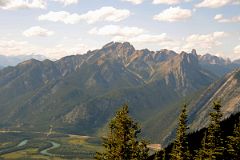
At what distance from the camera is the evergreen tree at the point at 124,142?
53.3 meters

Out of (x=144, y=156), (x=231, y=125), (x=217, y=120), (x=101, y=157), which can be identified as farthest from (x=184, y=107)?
(x=231, y=125)

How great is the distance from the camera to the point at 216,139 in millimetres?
48969

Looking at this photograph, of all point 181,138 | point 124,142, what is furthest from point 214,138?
point 124,142

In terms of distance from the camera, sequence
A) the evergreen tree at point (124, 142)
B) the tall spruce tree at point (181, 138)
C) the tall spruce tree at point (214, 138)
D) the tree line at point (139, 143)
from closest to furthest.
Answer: the tall spruce tree at point (214, 138)
the tree line at point (139, 143)
the tall spruce tree at point (181, 138)
the evergreen tree at point (124, 142)

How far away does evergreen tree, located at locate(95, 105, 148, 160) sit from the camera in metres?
53.3

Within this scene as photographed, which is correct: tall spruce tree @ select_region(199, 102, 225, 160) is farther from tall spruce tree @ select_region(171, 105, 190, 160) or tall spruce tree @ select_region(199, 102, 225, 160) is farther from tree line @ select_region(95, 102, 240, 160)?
tall spruce tree @ select_region(171, 105, 190, 160)

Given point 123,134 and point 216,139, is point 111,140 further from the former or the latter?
point 216,139

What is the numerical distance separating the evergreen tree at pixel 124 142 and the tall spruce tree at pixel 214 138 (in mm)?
7881

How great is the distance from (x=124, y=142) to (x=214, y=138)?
11216mm

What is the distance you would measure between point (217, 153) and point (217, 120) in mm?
3542

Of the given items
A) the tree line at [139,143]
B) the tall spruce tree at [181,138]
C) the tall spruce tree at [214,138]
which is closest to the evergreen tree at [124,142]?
the tree line at [139,143]

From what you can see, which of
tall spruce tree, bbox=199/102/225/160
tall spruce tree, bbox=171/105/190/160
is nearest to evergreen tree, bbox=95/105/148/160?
tall spruce tree, bbox=171/105/190/160

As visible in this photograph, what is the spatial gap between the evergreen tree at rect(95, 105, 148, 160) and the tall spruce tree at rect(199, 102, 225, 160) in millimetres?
7881

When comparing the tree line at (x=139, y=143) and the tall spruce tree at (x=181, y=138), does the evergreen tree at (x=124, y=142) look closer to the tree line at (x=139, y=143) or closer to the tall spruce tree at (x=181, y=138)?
the tree line at (x=139, y=143)
